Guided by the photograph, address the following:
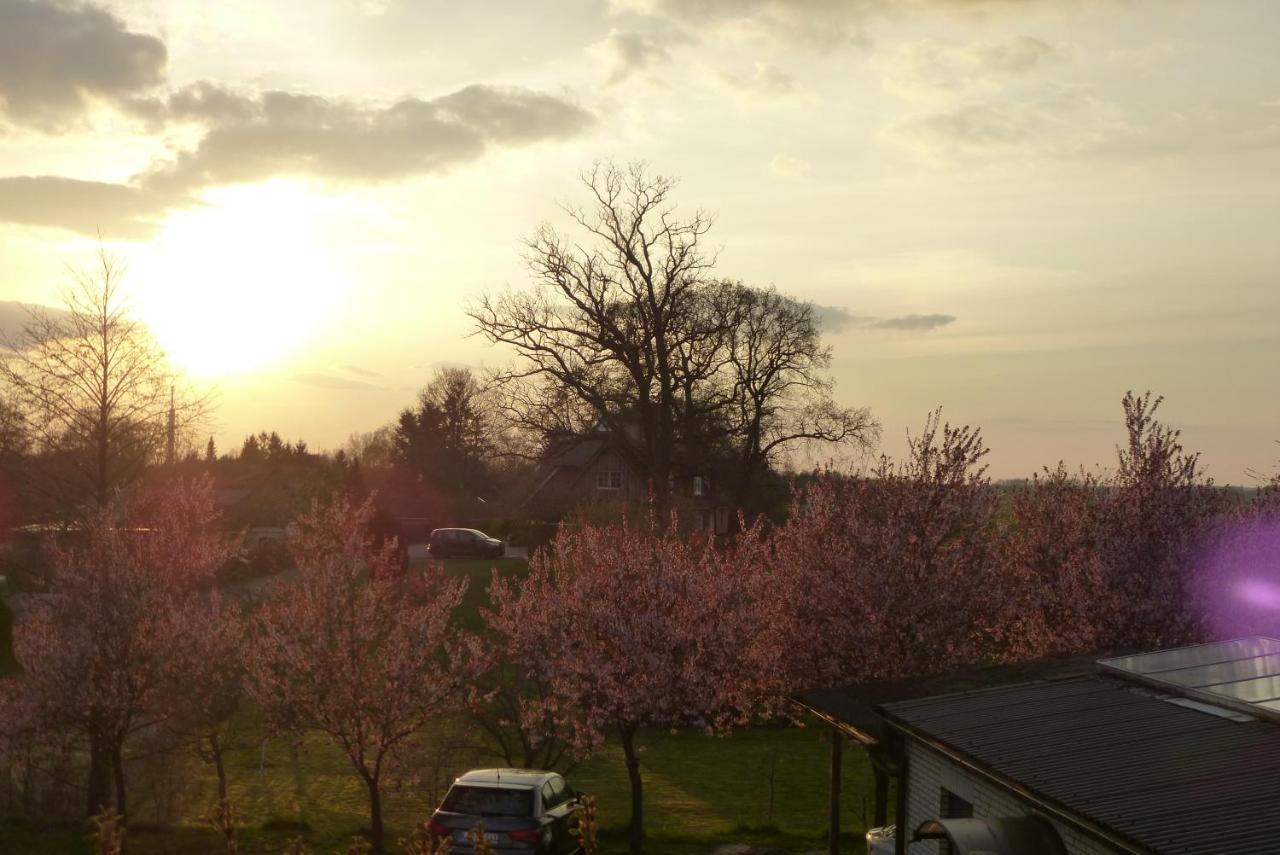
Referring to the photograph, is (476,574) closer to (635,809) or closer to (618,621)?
(618,621)

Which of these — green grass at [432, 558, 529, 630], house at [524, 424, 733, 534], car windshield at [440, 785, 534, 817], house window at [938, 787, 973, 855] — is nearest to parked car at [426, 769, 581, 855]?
car windshield at [440, 785, 534, 817]

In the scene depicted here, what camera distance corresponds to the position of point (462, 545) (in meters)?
62.5

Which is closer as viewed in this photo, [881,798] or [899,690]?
[899,690]

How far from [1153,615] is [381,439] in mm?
98513

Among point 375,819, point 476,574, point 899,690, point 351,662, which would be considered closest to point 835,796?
point 899,690

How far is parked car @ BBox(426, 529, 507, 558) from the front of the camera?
6244 cm

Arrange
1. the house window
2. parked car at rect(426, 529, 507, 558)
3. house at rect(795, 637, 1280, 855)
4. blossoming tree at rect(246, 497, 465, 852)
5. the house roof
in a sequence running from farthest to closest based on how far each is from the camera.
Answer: parked car at rect(426, 529, 507, 558)
blossoming tree at rect(246, 497, 465, 852)
the house roof
the house window
house at rect(795, 637, 1280, 855)

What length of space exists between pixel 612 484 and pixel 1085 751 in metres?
68.2

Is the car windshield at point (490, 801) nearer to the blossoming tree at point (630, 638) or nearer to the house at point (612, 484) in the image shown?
the blossoming tree at point (630, 638)

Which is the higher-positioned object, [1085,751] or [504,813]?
[1085,751]

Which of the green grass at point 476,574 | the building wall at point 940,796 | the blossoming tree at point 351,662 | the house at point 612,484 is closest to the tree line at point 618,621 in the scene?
the blossoming tree at point 351,662

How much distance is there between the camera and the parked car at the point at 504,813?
15.6 metres

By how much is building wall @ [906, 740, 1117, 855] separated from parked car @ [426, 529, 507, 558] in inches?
1923

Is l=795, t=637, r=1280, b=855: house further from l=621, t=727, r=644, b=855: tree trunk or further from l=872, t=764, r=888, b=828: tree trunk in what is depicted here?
l=621, t=727, r=644, b=855: tree trunk
